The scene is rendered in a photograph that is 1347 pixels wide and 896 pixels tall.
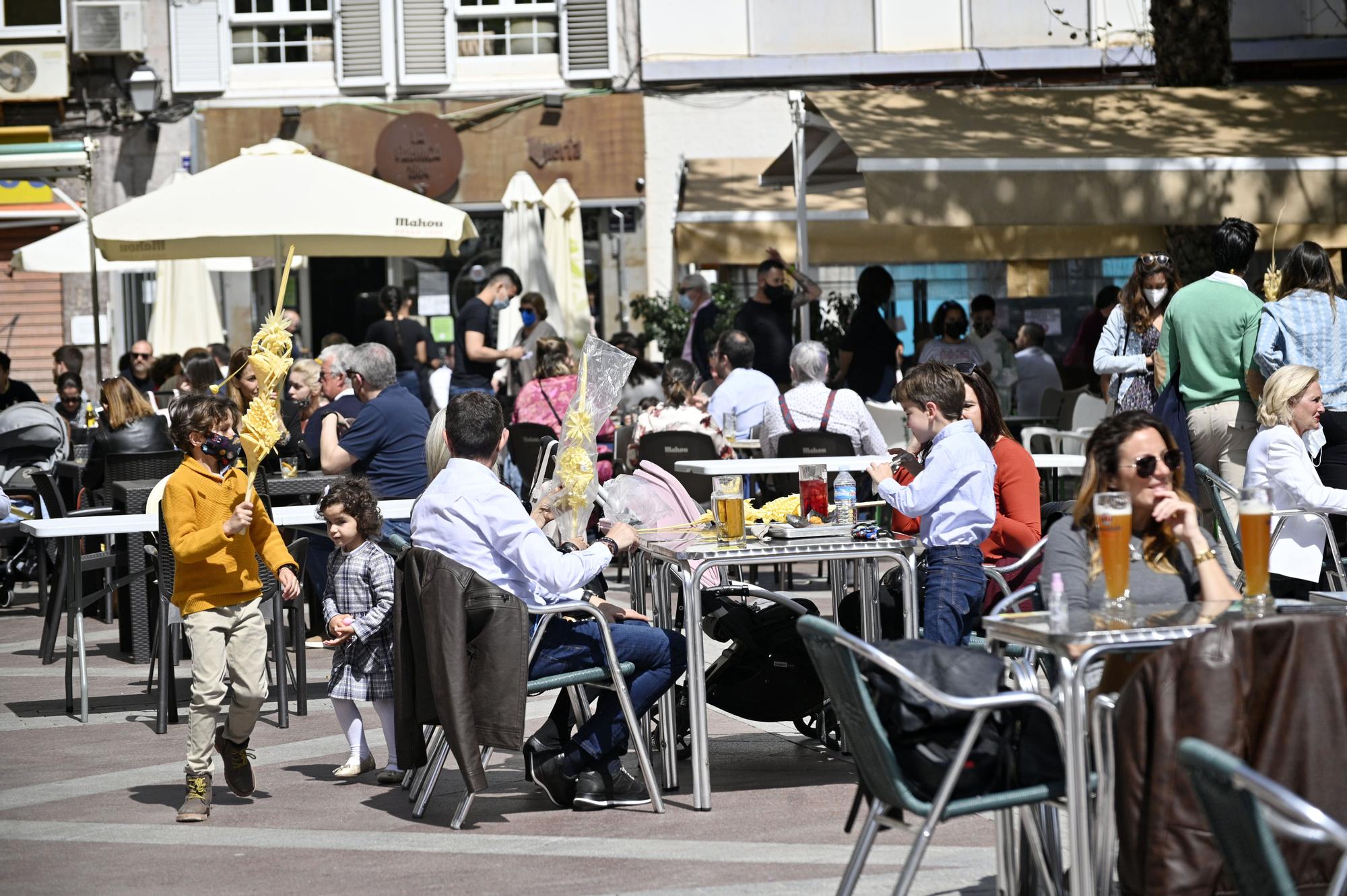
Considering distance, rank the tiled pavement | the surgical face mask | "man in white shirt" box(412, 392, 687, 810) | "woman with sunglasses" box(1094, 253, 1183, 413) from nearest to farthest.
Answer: the tiled pavement → "man in white shirt" box(412, 392, 687, 810) → the surgical face mask → "woman with sunglasses" box(1094, 253, 1183, 413)

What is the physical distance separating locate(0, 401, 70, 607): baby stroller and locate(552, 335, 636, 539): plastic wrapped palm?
6.34m

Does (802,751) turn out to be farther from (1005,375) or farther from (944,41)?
(944,41)

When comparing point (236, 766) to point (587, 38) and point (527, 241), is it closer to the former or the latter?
point (527, 241)

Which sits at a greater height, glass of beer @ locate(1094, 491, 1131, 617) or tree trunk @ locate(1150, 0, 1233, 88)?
tree trunk @ locate(1150, 0, 1233, 88)

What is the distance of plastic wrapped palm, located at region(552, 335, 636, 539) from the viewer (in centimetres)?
657

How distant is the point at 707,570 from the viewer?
20.5ft

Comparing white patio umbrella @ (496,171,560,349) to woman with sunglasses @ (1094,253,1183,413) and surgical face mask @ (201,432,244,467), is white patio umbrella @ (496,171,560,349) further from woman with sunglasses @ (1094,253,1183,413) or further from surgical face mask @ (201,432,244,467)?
surgical face mask @ (201,432,244,467)

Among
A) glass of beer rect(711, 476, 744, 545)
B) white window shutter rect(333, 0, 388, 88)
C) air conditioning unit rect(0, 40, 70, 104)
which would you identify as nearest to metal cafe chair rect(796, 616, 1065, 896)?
glass of beer rect(711, 476, 744, 545)

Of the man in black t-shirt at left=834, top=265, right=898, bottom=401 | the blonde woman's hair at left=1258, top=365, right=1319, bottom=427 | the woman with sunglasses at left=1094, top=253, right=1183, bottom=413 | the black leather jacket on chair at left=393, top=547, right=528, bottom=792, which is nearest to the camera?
the black leather jacket on chair at left=393, top=547, right=528, bottom=792

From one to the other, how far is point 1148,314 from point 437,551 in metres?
5.15

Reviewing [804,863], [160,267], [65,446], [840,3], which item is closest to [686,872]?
[804,863]

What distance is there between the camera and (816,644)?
3986mm

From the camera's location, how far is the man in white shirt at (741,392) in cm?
1126

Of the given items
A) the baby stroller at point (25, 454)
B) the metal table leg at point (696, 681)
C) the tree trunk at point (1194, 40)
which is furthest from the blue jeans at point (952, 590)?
the tree trunk at point (1194, 40)
